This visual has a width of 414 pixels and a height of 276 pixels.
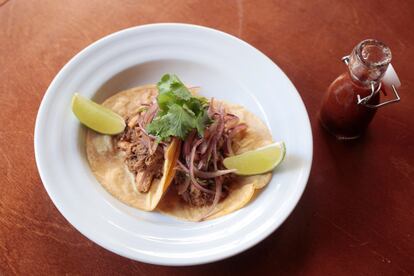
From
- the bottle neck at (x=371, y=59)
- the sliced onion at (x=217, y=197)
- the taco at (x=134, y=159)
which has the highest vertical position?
the bottle neck at (x=371, y=59)

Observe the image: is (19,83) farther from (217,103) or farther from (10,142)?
(217,103)

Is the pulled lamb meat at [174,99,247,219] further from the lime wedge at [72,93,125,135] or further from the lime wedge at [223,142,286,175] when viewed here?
the lime wedge at [72,93,125,135]

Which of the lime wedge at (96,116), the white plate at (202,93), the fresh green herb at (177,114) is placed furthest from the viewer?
the lime wedge at (96,116)

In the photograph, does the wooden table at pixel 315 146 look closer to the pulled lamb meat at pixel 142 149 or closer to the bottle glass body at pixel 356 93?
the bottle glass body at pixel 356 93

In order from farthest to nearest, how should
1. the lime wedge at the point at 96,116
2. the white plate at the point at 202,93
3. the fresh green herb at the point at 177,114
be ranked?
the lime wedge at the point at 96,116
the fresh green herb at the point at 177,114
the white plate at the point at 202,93

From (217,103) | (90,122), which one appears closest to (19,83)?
(90,122)

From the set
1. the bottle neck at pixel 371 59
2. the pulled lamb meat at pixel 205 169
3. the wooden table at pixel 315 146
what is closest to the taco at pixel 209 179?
the pulled lamb meat at pixel 205 169

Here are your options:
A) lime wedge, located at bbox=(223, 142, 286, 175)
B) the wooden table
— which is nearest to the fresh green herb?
lime wedge, located at bbox=(223, 142, 286, 175)

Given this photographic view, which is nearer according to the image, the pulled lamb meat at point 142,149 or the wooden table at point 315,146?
the wooden table at point 315,146
